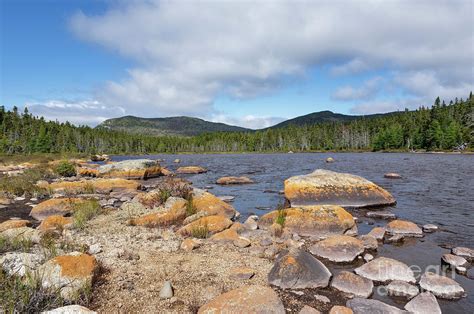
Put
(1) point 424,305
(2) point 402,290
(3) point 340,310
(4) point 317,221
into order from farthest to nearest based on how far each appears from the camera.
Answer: (4) point 317,221 < (2) point 402,290 < (1) point 424,305 < (3) point 340,310

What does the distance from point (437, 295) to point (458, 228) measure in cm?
760

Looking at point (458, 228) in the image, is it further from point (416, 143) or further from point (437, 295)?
point (416, 143)

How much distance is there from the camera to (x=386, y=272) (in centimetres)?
848

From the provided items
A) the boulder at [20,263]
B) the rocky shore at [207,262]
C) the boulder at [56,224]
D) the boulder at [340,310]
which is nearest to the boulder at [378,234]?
the rocky shore at [207,262]

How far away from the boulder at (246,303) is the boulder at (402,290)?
10.6ft

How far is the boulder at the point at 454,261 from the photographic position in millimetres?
9320

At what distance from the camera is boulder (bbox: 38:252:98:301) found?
6.47 metres

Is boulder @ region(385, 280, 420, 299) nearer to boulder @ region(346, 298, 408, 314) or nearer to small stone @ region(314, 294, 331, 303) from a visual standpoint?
boulder @ region(346, 298, 408, 314)

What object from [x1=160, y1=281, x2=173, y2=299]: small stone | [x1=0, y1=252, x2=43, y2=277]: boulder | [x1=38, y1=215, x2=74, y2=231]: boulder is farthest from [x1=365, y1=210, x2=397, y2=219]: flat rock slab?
[x1=0, y1=252, x2=43, y2=277]: boulder

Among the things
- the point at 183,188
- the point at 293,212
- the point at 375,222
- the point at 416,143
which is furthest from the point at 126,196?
the point at 416,143

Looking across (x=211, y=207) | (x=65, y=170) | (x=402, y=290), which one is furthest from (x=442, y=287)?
(x=65, y=170)

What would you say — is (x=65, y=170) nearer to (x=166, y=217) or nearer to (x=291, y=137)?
(x=166, y=217)

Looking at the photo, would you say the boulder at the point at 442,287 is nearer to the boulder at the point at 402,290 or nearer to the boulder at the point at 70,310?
the boulder at the point at 402,290

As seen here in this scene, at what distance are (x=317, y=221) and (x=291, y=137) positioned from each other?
154326mm
